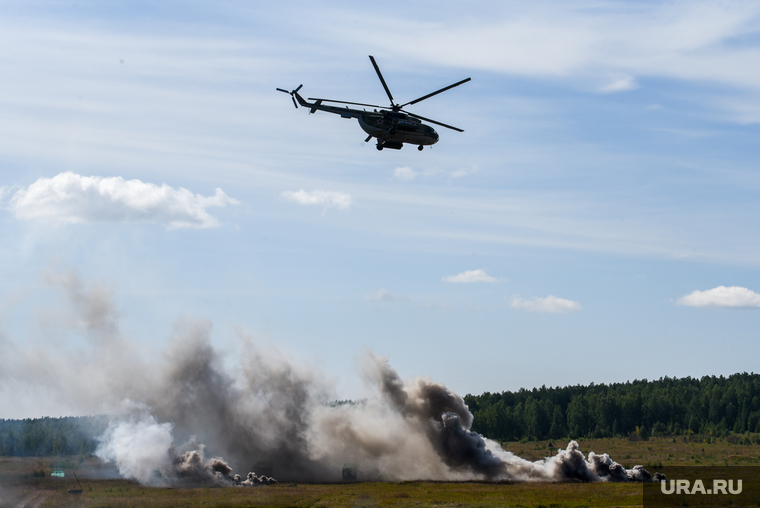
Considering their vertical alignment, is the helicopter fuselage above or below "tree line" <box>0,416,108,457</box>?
above

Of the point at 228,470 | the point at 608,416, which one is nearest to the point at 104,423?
the point at 228,470

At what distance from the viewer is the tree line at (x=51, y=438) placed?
120812 millimetres

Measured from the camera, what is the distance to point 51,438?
496 ft

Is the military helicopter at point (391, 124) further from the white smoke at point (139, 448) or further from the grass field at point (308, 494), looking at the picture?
the white smoke at point (139, 448)

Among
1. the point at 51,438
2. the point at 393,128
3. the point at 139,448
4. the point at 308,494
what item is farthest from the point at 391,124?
the point at 51,438

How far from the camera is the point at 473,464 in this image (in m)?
104

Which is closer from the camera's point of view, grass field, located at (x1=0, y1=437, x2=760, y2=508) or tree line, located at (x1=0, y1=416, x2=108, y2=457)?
grass field, located at (x1=0, y1=437, x2=760, y2=508)

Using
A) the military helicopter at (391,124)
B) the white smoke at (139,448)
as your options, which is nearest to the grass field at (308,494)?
the white smoke at (139,448)

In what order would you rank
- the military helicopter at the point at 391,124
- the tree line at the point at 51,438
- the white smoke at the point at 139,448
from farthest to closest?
the tree line at the point at 51,438 < the white smoke at the point at 139,448 < the military helicopter at the point at 391,124

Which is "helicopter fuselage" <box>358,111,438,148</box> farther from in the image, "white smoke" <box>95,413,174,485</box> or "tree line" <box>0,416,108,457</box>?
"tree line" <box>0,416,108,457</box>

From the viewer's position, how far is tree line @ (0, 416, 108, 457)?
120812 mm

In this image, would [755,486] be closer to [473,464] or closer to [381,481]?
[473,464]

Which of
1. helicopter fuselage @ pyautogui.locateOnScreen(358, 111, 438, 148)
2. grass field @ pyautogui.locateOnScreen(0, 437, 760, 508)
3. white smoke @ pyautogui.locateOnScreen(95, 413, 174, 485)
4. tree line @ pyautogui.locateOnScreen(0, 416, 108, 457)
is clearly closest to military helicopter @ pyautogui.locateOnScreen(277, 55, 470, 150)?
helicopter fuselage @ pyautogui.locateOnScreen(358, 111, 438, 148)

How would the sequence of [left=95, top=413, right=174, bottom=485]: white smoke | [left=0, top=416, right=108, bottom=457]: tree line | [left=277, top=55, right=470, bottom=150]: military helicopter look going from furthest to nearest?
[left=0, top=416, right=108, bottom=457]: tree line < [left=95, top=413, right=174, bottom=485]: white smoke < [left=277, top=55, right=470, bottom=150]: military helicopter
